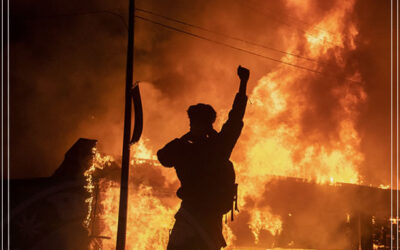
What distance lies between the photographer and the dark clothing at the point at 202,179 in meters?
3.46

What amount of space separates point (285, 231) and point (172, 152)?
22.7 metres

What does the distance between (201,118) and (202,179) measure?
488 millimetres

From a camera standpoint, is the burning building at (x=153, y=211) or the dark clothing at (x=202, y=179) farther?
the burning building at (x=153, y=211)

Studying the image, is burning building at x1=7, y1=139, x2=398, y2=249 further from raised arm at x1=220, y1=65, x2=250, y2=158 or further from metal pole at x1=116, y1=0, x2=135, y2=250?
raised arm at x1=220, y1=65, x2=250, y2=158

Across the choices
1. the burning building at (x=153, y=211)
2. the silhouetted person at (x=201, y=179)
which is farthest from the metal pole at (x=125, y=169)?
the silhouetted person at (x=201, y=179)

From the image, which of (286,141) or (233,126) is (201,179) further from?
(286,141)

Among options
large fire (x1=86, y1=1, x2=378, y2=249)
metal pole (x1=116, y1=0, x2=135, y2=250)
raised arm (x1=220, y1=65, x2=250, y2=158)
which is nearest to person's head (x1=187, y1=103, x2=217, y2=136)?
raised arm (x1=220, y1=65, x2=250, y2=158)

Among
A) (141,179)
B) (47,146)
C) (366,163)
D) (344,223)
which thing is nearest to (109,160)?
(141,179)

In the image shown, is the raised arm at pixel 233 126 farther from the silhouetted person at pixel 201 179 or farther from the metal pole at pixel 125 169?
the metal pole at pixel 125 169

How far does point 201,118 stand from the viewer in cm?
355

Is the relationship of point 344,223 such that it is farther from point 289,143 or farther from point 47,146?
point 47,146

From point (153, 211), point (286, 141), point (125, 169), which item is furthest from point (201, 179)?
point (286, 141)

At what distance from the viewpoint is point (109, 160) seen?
50.6ft

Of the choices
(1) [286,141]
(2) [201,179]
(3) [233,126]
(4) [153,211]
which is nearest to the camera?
(2) [201,179]
